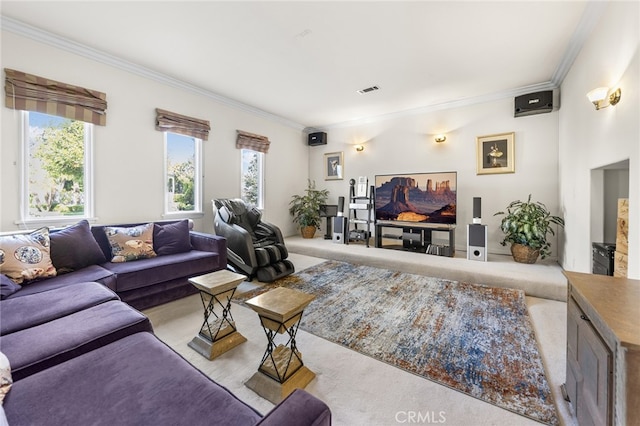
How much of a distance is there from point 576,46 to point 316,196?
176 inches

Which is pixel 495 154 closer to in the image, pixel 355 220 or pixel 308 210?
pixel 355 220

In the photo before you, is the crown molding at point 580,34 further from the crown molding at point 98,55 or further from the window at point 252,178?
the window at point 252,178

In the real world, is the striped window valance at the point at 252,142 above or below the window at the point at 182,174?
above

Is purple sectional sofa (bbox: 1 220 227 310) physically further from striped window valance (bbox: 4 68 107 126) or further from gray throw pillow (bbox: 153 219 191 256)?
striped window valance (bbox: 4 68 107 126)

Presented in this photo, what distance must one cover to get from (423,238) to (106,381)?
4.31m

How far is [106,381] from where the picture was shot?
959 mm

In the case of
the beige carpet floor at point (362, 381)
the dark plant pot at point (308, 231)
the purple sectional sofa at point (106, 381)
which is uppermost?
the dark plant pot at point (308, 231)

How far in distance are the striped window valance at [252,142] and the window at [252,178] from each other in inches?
5.4

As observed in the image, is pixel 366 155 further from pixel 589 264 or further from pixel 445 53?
pixel 589 264

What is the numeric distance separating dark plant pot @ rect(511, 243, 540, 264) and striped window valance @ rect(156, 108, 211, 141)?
4965 millimetres

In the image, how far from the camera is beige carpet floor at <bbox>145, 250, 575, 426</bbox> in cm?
134

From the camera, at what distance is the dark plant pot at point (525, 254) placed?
11.9 feet

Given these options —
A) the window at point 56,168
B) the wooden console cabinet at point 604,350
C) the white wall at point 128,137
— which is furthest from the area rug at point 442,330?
the window at point 56,168

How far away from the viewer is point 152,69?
11.2ft
